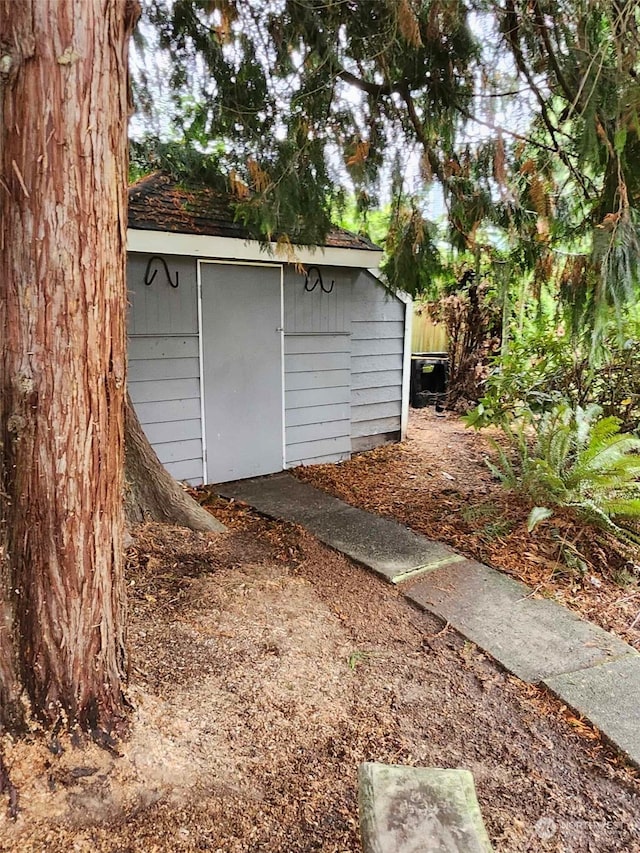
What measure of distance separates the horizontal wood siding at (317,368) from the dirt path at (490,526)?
0.93 feet

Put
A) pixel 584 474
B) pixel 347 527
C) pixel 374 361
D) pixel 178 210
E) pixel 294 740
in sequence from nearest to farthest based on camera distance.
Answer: pixel 294 740 → pixel 584 474 → pixel 347 527 → pixel 178 210 → pixel 374 361

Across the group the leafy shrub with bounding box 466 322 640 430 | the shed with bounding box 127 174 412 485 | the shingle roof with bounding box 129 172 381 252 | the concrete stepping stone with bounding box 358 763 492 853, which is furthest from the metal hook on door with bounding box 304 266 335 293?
the concrete stepping stone with bounding box 358 763 492 853

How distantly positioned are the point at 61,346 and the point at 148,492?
2276mm

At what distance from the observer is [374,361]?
621 centimetres

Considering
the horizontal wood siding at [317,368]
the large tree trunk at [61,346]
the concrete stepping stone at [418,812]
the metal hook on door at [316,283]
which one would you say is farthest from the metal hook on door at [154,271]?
the concrete stepping stone at [418,812]

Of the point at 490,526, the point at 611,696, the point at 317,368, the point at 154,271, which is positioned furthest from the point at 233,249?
the point at 611,696

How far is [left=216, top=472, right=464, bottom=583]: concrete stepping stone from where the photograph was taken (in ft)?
11.0

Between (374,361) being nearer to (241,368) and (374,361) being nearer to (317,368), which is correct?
(317,368)

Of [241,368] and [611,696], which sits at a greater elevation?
[241,368]

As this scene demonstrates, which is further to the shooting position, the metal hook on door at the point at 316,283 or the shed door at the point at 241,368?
the metal hook on door at the point at 316,283

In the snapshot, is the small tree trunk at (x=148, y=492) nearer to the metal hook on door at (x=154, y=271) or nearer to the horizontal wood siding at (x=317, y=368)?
the metal hook on door at (x=154, y=271)

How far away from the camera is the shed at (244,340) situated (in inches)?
176

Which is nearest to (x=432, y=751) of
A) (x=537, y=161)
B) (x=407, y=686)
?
(x=407, y=686)

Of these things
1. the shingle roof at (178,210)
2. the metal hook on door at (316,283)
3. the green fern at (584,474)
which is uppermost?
the shingle roof at (178,210)
